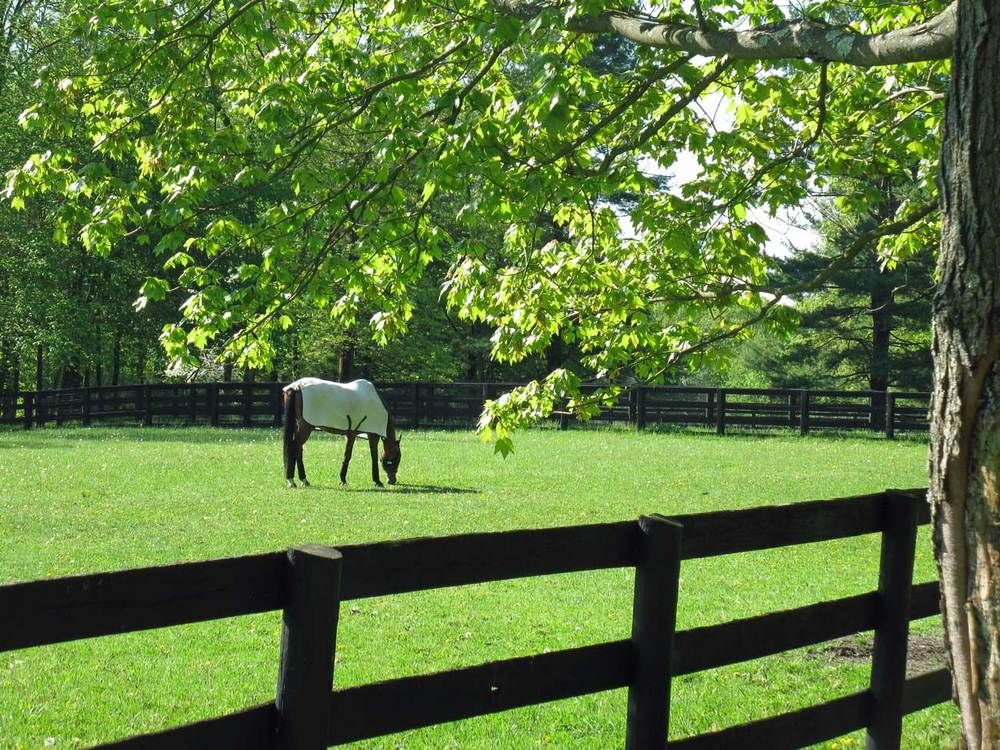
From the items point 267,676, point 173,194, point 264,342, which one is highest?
point 173,194

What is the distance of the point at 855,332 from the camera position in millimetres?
42844

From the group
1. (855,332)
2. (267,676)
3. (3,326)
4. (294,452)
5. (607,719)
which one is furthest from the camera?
(855,332)

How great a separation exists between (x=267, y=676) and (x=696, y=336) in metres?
3.61

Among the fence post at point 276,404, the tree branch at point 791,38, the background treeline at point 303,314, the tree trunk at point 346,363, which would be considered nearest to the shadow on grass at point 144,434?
the fence post at point 276,404

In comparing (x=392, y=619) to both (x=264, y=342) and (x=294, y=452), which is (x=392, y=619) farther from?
(x=294, y=452)

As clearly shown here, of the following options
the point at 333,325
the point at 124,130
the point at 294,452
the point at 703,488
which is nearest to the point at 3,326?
the point at 333,325

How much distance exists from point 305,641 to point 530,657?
944 millimetres

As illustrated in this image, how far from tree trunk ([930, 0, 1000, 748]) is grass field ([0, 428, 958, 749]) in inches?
95.6

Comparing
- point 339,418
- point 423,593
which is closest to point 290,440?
point 339,418

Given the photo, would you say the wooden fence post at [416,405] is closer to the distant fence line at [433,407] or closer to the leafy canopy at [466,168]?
the distant fence line at [433,407]

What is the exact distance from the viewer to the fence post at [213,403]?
34.6 meters

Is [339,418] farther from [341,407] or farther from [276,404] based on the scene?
[276,404]

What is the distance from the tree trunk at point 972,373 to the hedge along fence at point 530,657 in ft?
2.60

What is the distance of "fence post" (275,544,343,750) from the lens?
304 centimetres
